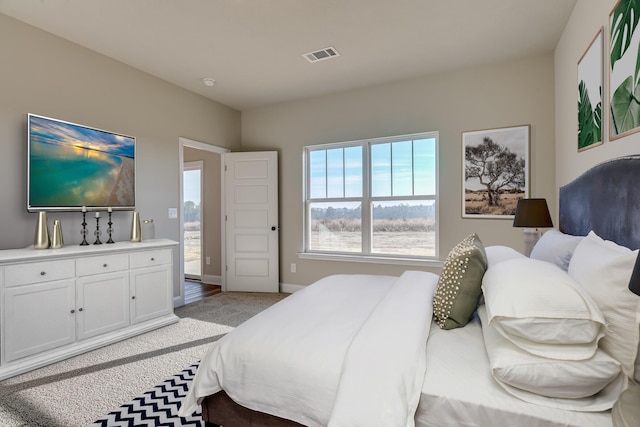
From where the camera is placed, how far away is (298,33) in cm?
291

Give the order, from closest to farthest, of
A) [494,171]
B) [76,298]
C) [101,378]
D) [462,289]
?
[462,289] → [101,378] → [76,298] → [494,171]

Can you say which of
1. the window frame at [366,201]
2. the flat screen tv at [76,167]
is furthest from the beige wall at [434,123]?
the flat screen tv at [76,167]

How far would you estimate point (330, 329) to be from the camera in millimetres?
1460

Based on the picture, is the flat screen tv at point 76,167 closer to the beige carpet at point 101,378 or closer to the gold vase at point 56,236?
the gold vase at point 56,236

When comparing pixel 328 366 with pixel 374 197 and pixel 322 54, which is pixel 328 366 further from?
pixel 374 197

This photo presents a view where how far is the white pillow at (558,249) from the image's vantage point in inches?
67.1

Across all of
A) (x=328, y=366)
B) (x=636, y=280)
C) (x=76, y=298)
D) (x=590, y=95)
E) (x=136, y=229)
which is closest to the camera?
(x=636, y=280)

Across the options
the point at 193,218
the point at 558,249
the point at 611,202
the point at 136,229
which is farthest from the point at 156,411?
the point at 193,218

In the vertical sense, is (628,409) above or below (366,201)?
below

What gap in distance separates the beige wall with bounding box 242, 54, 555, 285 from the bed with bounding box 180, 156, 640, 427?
77.4 inches

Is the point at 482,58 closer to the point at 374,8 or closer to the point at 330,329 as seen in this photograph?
the point at 374,8

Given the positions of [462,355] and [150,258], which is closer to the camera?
[462,355]

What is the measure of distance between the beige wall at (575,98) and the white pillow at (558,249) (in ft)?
1.66

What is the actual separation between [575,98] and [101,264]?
4190mm
